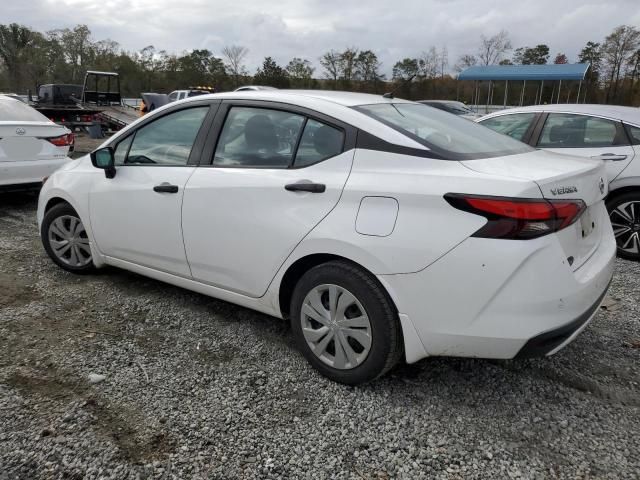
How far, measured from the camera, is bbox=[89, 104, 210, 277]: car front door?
336 cm

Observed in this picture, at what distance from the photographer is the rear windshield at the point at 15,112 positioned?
6538 millimetres

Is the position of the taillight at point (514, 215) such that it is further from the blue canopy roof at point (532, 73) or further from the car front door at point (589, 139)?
the blue canopy roof at point (532, 73)

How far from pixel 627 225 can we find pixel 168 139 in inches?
177

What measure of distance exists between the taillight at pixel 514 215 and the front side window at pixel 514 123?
3869mm

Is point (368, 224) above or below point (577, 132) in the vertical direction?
below

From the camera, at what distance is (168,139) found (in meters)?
3.55

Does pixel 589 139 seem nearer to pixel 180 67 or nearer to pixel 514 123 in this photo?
pixel 514 123

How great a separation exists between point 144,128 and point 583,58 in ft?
180

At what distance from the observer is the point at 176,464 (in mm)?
2197

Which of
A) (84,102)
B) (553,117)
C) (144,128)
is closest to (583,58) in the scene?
(84,102)

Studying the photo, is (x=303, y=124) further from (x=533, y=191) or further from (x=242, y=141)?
(x=533, y=191)

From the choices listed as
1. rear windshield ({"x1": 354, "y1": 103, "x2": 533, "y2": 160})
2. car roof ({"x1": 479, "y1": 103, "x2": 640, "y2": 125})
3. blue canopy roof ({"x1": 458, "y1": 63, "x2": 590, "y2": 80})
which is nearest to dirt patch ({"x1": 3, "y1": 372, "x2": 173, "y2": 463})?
rear windshield ({"x1": 354, "y1": 103, "x2": 533, "y2": 160})

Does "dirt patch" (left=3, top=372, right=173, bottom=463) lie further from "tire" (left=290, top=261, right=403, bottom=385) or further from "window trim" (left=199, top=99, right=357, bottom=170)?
"window trim" (left=199, top=99, right=357, bottom=170)

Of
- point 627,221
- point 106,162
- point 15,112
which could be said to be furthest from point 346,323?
point 15,112
